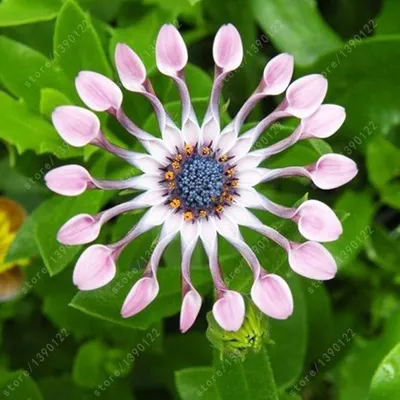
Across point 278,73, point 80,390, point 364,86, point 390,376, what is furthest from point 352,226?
point 80,390

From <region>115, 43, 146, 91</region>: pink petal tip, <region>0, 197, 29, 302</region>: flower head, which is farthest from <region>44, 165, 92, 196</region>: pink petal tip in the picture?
<region>0, 197, 29, 302</region>: flower head

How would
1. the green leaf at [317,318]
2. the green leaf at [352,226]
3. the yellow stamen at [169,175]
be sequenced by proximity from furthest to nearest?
the green leaf at [317,318]
the green leaf at [352,226]
the yellow stamen at [169,175]

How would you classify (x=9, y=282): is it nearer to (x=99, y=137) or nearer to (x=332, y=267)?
(x=99, y=137)

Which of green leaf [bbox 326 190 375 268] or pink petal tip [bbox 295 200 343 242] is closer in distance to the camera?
pink petal tip [bbox 295 200 343 242]

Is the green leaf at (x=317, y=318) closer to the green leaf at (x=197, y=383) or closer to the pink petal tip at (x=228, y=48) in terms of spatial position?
the green leaf at (x=197, y=383)

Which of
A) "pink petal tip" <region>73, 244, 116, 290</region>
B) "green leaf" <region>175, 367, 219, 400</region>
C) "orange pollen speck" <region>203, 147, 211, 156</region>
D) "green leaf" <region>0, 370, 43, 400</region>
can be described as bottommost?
"green leaf" <region>0, 370, 43, 400</region>

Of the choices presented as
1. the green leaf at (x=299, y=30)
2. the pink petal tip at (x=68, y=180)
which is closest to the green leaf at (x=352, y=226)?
the green leaf at (x=299, y=30)

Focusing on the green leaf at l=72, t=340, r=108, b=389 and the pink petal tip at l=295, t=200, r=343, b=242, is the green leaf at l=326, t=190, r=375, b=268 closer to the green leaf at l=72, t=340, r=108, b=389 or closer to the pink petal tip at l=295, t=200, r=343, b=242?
the pink petal tip at l=295, t=200, r=343, b=242
